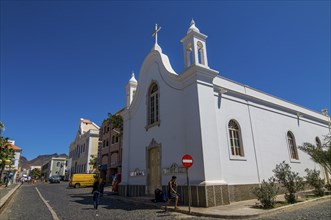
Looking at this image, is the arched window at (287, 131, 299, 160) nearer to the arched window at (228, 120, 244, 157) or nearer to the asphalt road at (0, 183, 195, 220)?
the arched window at (228, 120, 244, 157)

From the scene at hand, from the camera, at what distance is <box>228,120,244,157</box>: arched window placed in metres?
12.4

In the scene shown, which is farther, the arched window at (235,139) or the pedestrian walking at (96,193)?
the arched window at (235,139)

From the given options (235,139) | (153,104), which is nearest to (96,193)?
(153,104)

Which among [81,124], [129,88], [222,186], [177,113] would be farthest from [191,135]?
[81,124]

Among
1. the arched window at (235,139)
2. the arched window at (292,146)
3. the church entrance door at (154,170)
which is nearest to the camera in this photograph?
the arched window at (235,139)

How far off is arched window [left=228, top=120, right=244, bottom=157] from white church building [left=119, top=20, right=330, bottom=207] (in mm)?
52

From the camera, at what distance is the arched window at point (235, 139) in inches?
490

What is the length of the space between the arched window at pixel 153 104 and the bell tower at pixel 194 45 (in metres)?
3.34

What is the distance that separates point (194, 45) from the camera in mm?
12156

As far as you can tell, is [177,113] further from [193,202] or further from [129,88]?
[129,88]

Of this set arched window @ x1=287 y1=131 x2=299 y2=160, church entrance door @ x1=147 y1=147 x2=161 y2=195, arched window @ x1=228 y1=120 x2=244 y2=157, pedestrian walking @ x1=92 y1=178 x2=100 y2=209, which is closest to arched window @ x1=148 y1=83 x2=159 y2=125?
church entrance door @ x1=147 y1=147 x2=161 y2=195

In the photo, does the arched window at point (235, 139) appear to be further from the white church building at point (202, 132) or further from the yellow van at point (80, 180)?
the yellow van at point (80, 180)

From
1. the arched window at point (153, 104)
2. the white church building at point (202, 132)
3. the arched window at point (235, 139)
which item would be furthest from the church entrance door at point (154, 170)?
the arched window at point (235, 139)

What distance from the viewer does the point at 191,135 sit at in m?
11.0
